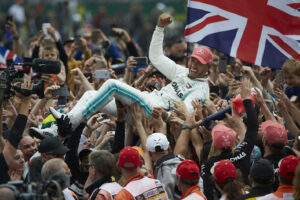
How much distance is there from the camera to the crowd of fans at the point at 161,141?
5980 mm

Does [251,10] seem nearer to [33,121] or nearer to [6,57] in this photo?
[33,121]

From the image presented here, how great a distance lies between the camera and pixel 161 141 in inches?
268

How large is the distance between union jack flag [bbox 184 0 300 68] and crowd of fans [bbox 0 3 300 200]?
341 mm

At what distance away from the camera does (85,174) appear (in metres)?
7.26

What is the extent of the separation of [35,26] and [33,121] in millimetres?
20169

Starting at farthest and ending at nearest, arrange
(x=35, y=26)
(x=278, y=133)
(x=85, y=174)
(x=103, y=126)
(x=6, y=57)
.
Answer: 1. (x=35, y=26)
2. (x=6, y=57)
3. (x=103, y=126)
4. (x=85, y=174)
5. (x=278, y=133)

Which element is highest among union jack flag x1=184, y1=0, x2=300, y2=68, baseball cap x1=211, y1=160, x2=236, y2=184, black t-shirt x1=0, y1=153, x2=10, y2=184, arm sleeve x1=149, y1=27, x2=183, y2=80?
union jack flag x1=184, y1=0, x2=300, y2=68

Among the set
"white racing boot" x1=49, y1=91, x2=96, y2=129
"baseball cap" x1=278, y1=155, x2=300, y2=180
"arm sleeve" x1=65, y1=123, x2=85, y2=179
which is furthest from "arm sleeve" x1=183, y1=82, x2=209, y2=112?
"baseball cap" x1=278, y1=155, x2=300, y2=180

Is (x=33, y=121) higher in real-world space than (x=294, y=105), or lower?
lower

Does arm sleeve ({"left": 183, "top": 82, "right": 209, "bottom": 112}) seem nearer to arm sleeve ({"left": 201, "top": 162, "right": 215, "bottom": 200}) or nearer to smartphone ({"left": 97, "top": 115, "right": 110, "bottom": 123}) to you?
smartphone ({"left": 97, "top": 115, "right": 110, "bottom": 123})

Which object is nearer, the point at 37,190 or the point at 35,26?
the point at 37,190

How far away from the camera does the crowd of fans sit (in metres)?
5.98

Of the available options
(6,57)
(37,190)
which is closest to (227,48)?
(37,190)

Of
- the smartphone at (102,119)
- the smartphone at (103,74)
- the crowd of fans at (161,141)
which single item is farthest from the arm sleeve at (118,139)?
the smartphone at (103,74)
